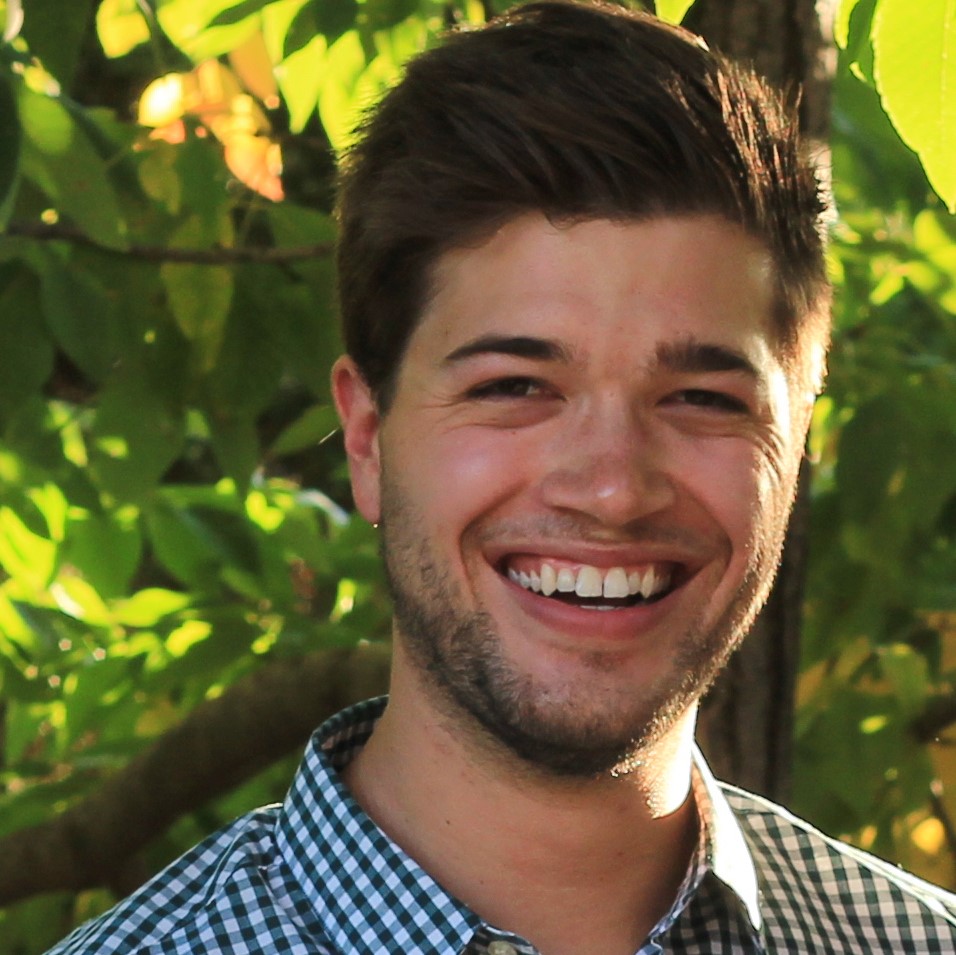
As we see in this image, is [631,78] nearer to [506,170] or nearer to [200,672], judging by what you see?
[506,170]

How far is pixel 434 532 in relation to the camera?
182 cm

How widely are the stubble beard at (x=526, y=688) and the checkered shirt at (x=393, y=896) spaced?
0.15 meters

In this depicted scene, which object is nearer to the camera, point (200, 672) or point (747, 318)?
point (747, 318)

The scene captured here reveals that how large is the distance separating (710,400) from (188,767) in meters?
1.37

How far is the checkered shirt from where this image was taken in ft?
5.65

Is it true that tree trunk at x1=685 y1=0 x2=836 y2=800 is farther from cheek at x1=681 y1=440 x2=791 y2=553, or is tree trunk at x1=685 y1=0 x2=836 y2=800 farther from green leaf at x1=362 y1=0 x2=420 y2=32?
cheek at x1=681 y1=440 x2=791 y2=553

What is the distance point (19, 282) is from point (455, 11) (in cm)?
77

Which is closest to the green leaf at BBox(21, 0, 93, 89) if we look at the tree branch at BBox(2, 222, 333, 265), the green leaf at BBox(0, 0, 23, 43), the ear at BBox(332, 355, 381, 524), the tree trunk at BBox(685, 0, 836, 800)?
the green leaf at BBox(0, 0, 23, 43)

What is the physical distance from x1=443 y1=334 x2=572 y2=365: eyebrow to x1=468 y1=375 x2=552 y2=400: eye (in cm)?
3

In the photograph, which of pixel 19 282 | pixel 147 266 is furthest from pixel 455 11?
pixel 19 282

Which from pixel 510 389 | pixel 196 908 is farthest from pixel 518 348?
pixel 196 908

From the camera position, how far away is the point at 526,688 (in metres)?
1.81

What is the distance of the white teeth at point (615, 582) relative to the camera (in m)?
1.80

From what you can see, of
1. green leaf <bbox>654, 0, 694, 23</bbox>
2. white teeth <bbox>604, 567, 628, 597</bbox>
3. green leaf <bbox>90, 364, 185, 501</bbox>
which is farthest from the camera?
green leaf <bbox>90, 364, 185, 501</bbox>
